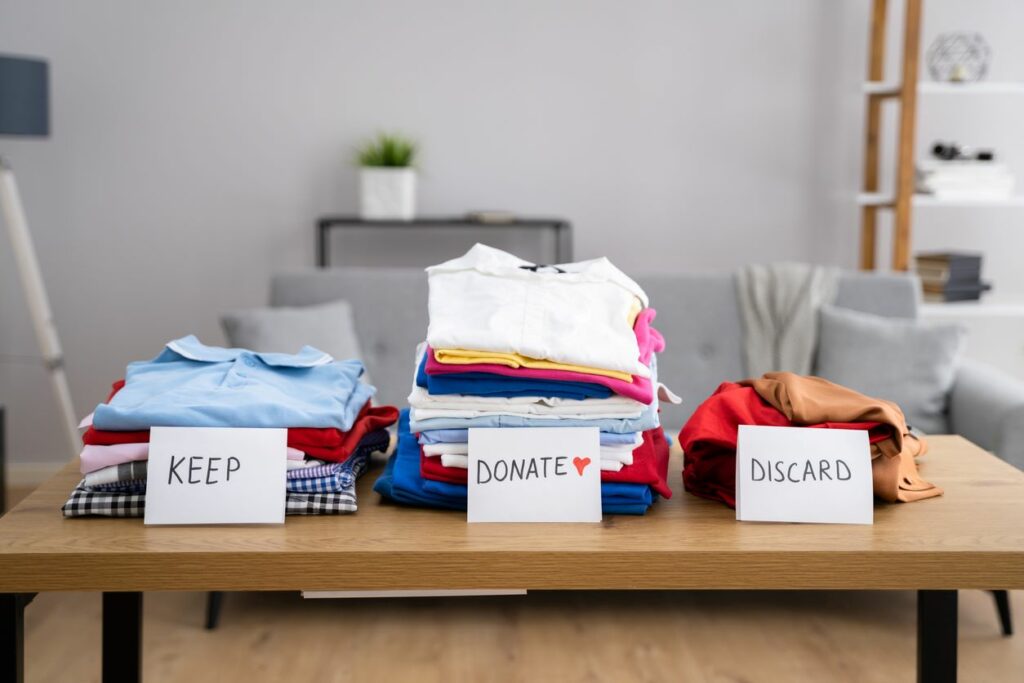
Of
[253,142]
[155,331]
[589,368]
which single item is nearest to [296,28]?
[253,142]

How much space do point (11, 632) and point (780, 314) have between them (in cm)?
A: 236

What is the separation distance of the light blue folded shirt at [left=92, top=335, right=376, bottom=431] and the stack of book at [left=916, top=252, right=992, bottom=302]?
2.57 meters

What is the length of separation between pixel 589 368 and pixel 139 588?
1.57 ft

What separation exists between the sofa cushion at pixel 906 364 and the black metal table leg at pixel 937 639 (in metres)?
1.76

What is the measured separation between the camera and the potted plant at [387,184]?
3561mm

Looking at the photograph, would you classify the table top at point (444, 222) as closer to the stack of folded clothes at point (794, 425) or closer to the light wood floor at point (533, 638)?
the light wood floor at point (533, 638)

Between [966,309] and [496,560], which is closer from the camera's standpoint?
[496,560]

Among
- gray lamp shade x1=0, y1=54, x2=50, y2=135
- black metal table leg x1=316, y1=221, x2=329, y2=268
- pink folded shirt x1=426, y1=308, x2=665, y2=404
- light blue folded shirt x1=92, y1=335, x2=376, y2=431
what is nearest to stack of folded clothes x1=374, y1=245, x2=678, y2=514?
pink folded shirt x1=426, y1=308, x2=665, y2=404

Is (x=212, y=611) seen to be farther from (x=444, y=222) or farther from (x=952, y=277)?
(x=952, y=277)

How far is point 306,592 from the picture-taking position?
1049 millimetres

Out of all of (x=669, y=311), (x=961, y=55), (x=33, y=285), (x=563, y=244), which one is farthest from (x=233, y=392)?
(x=961, y=55)

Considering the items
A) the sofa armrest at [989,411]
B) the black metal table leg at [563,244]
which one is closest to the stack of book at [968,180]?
the sofa armrest at [989,411]

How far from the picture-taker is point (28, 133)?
311cm

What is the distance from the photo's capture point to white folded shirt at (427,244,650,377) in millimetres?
1142
